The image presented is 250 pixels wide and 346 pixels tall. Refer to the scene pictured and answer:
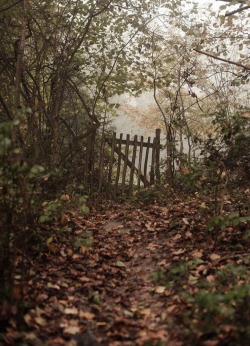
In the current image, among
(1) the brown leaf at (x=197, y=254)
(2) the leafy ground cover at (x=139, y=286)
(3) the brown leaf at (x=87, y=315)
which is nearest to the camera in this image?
(2) the leafy ground cover at (x=139, y=286)

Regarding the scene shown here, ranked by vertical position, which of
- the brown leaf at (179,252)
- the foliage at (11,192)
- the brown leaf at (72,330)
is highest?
the foliage at (11,192)

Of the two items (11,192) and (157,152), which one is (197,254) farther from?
(157,152)

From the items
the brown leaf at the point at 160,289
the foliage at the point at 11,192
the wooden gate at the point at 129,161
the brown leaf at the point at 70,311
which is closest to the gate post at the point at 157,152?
the wooden gate at the point at 129,161

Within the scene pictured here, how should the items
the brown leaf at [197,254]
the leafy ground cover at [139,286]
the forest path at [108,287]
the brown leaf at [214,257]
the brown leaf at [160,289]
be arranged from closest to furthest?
the leafy ground cover at [139,286]
the forest path at [108,287]
the brown leaf at [160,289]
the brown leaf at [214,257]
the brown leaf at [197,254]

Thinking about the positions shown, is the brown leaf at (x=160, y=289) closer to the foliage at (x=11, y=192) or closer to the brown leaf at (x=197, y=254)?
the brown leaf at (x=197, y=254)

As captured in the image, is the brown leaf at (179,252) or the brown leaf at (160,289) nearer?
the brown leaf at (160,289)

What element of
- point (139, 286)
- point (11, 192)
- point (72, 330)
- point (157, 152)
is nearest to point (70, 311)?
point (72, 330)

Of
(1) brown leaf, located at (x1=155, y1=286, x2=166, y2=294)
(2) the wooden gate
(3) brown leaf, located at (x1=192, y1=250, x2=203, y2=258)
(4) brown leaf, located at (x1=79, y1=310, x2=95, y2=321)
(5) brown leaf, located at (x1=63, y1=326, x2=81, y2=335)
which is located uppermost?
(2) the wooden gate

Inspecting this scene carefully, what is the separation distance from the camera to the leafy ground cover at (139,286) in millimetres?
2539

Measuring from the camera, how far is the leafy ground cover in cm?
254

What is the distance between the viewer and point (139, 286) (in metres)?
3.67

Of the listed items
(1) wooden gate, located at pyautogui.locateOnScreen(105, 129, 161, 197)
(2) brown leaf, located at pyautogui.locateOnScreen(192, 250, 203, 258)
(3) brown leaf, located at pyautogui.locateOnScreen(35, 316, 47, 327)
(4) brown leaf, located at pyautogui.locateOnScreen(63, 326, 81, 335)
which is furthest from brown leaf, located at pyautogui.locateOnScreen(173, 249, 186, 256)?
(1) wooden gate, located at pyautogui.locateOnScreen(105, 129, 161, 197)

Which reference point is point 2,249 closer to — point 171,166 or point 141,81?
point 171,166

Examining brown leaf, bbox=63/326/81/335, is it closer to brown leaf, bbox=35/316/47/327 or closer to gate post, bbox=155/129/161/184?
brown leaf, bbox=35/316/47/327
